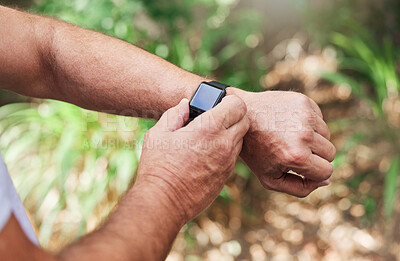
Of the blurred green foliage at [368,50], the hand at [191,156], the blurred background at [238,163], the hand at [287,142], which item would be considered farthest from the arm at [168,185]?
the blurred green foliage at [368,50]

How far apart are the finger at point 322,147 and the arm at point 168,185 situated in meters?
0.25

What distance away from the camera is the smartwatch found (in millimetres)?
1058

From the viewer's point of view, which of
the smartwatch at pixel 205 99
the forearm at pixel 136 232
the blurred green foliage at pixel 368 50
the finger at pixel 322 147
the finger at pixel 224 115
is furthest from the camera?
the blurred green foliage at pixel 368 50

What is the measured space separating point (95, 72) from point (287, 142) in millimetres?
630

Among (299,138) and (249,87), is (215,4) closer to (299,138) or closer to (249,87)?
(249,87)

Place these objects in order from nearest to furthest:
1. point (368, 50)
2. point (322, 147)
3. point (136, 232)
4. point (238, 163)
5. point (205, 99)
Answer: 1. point (136, 232)
2. point (205, 99)
3. point (322, 147)
4. point (238, 163)
5. point (368, 50)

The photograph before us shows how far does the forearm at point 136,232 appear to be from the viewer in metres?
0.65

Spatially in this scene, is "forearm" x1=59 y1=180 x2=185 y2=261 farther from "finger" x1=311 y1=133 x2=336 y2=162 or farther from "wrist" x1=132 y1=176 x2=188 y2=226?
"finger" x1=311 y1=133 x2=336 y2=162

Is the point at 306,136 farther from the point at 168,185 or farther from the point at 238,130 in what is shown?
the point at 168,185

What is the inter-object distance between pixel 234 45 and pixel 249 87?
34 centimetres

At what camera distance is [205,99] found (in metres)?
1.07

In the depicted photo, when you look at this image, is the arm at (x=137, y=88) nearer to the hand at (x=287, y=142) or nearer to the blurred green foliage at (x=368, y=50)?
the hand at (x=287, y=142)

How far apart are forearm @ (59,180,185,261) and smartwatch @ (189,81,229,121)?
0.96 feet

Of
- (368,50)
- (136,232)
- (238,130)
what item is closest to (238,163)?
(368,50)
